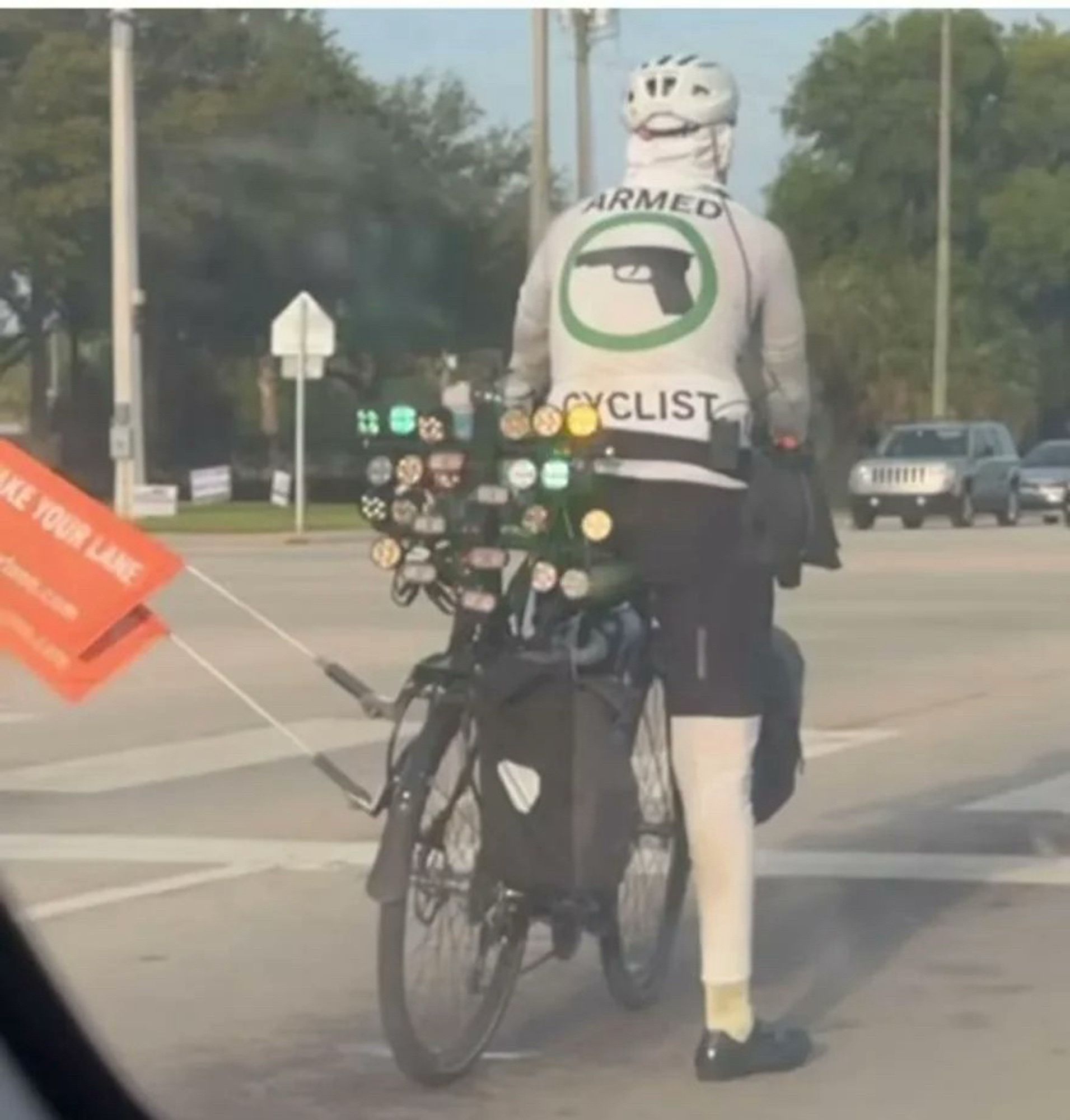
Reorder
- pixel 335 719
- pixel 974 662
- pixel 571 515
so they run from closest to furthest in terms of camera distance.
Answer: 1. pixel 571 515
2. pixel 335 719
3. pixel 974 662

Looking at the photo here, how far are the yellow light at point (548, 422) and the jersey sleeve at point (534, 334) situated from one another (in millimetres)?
383

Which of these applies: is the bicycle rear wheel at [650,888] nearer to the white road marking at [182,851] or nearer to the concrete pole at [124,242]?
the white road marking at [182,851]

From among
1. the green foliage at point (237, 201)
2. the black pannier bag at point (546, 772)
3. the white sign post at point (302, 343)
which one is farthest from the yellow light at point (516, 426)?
the green foliage at point (237, 201)

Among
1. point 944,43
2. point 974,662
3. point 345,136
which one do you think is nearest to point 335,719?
point 974,662

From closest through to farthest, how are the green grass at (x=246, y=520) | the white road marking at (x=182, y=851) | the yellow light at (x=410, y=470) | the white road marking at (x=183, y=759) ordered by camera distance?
the yellow light at (x=410, y=470)
the white road marking at (x=182, y=851)
the white road marking at (x=183, y=759)
the green grass at (x=246, y=520)

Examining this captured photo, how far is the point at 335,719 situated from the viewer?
15219mm

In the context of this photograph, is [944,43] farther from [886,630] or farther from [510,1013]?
[510,1013]

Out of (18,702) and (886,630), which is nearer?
(18,702)

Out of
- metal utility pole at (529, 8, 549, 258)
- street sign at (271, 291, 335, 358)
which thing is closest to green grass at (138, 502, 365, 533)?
street sign at (271, 291, 335, 358)

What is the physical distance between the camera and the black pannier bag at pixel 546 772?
6984 mm

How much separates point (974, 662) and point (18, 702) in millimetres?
5496

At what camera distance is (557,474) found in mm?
6914

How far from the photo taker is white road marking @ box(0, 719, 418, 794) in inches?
503

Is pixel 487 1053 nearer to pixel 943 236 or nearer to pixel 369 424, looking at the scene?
pixel 369 424
